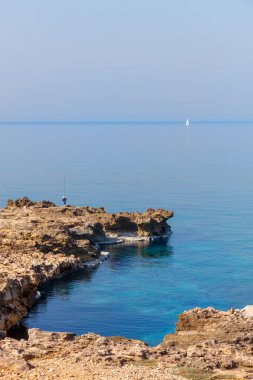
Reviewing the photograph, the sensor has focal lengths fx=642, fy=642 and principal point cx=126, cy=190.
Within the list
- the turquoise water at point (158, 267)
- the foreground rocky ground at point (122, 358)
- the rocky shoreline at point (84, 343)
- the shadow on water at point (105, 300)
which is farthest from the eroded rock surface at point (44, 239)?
the foreground rocky ground at point (122, 358)

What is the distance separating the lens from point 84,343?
3475 centimetres

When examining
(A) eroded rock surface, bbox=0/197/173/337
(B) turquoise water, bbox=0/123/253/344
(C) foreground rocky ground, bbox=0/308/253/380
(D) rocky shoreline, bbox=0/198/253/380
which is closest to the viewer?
(C) foreground rocky ground, bbox=0/308/253/380

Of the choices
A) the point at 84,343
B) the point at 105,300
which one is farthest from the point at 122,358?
the point at 105,300

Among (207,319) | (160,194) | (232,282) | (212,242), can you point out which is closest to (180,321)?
(207,319)

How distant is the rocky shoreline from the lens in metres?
29.1

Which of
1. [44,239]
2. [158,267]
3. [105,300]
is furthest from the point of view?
[158,267]

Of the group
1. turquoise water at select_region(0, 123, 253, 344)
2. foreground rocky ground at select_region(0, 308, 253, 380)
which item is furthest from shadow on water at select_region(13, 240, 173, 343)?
foreground rocky ground at select_region(0, 308, 253, 380)

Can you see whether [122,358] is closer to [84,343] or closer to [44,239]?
[84,343]

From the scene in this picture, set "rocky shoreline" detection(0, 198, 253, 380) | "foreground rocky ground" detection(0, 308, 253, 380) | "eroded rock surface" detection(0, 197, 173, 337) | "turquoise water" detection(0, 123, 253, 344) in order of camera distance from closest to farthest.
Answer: "foreground rocky ground" detection(0, 308, 253, 380) < "rocky shoreline" detection(0, 198, 253, 380) < "eroded rock surface" detection(0, 197, 173, 337) < "turquoise water" detection(0, 123, 253, 344)

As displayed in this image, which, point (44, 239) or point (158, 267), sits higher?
point (44, 239)

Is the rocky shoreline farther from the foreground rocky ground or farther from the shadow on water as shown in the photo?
the shadow on water

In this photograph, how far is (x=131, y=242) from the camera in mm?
95375

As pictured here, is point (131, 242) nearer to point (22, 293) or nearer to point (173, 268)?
point (173, 268)

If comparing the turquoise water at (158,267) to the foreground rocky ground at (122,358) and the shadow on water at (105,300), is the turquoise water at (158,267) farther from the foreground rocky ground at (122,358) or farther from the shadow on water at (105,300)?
the foreground rocky ground at (122,358)
